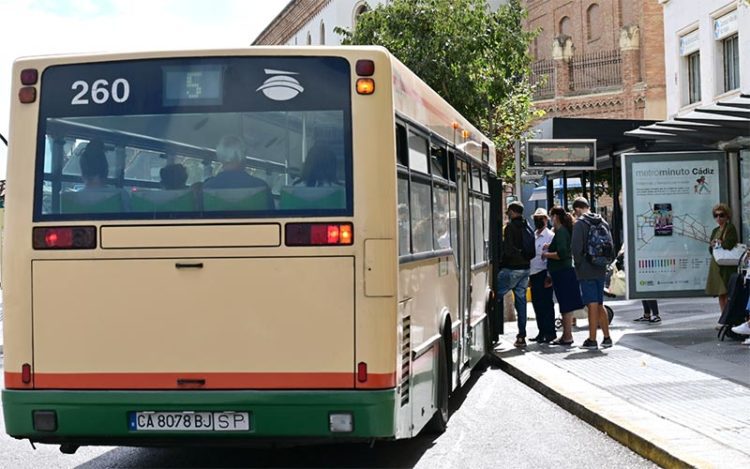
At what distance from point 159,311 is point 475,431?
374 cm

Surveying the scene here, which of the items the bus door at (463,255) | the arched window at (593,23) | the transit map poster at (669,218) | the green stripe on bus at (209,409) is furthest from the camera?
the arched window at (593,23)

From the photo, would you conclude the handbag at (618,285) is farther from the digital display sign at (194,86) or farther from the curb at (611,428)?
the digital display sign at (194,86)

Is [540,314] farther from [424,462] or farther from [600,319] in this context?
[424,462]

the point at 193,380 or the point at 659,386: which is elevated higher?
the point at 193,380

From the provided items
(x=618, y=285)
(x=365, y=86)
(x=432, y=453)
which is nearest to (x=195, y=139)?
(x=365, y=86)

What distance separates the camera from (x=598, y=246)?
597 inches

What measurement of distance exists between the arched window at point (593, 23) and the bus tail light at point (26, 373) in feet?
188

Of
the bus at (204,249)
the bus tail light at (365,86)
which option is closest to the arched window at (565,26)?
the bus at (204,249)

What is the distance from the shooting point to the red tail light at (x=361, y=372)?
722 centimetres

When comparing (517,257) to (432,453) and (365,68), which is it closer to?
(432,453)

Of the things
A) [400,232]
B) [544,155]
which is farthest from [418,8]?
[400,232]

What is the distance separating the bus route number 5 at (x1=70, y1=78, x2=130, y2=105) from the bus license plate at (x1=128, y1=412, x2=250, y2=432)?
1.88 metres

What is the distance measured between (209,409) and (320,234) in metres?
1.21

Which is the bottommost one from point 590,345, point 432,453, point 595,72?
point 432,453
